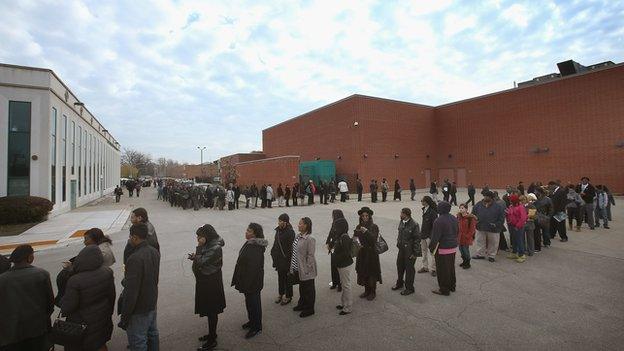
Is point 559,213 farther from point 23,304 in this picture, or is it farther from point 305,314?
point 23,304

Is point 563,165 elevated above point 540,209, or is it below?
above

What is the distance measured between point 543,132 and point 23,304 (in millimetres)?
33401

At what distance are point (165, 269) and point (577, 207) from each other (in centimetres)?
1281

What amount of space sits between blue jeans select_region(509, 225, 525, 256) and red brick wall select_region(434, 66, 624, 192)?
22745 millimetres

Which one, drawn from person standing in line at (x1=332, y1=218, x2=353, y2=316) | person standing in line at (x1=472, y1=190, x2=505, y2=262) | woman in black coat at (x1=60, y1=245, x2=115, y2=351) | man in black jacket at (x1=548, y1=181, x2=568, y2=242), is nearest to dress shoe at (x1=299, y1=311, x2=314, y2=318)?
person standing in line at (x1=332, y1=218, x2=353, y2=316)

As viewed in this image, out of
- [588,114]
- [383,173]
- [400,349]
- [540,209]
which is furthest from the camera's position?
[383,173]

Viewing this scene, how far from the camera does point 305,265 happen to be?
4672 millimetres

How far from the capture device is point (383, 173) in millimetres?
31047

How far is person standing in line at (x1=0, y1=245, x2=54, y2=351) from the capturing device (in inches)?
122

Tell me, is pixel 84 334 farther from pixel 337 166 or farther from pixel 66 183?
pixel 337 166

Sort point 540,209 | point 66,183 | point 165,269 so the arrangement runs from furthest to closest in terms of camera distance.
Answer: point 66,183 → point 540,209 → point 165,269

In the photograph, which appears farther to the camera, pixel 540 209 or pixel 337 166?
pixel 337 166

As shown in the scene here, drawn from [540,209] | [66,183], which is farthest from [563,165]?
[66,183]

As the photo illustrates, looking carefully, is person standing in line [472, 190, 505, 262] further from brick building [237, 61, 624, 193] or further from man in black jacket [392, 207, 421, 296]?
brick building [237, 61, 624, 193]
